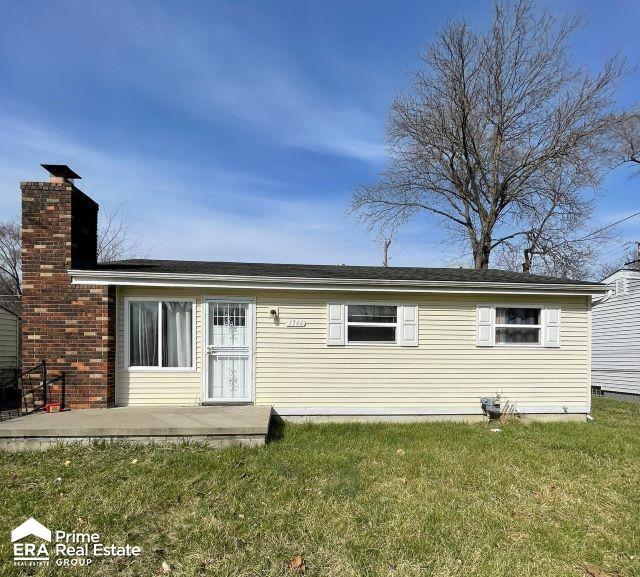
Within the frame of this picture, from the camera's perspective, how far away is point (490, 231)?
19688 mm

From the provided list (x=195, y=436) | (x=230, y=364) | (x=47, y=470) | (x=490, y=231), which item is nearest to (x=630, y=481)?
(x=195, y=436)

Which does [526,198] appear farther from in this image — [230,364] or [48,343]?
[48,343]

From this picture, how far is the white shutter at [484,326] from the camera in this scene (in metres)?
8.65

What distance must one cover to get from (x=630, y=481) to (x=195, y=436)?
557cm

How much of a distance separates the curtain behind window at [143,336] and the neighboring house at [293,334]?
0.06ft

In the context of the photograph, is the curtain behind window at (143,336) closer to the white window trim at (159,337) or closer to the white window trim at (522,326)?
the white window trim at (159,337)

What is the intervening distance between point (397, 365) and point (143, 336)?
476cm

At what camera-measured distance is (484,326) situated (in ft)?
28.4

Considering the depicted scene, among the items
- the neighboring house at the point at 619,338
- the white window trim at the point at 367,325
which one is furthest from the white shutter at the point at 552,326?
the neighboring house at the point at 619,338

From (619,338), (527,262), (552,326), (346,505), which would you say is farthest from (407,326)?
(527,262)

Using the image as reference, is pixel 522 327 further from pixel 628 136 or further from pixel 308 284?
pixel 628 136

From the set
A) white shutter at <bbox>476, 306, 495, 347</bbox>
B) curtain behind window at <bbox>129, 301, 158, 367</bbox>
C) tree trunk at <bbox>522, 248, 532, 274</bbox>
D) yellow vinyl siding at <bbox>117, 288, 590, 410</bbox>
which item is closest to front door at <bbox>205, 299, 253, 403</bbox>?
yellow vinyl siding at <bbox>117, 288, 590, 410</bbox>

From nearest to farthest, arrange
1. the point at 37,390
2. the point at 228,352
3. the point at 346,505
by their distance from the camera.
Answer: the point at 346,505 < the point at 37,390 < the point at 228,352

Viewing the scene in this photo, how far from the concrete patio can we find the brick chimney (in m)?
0.84
